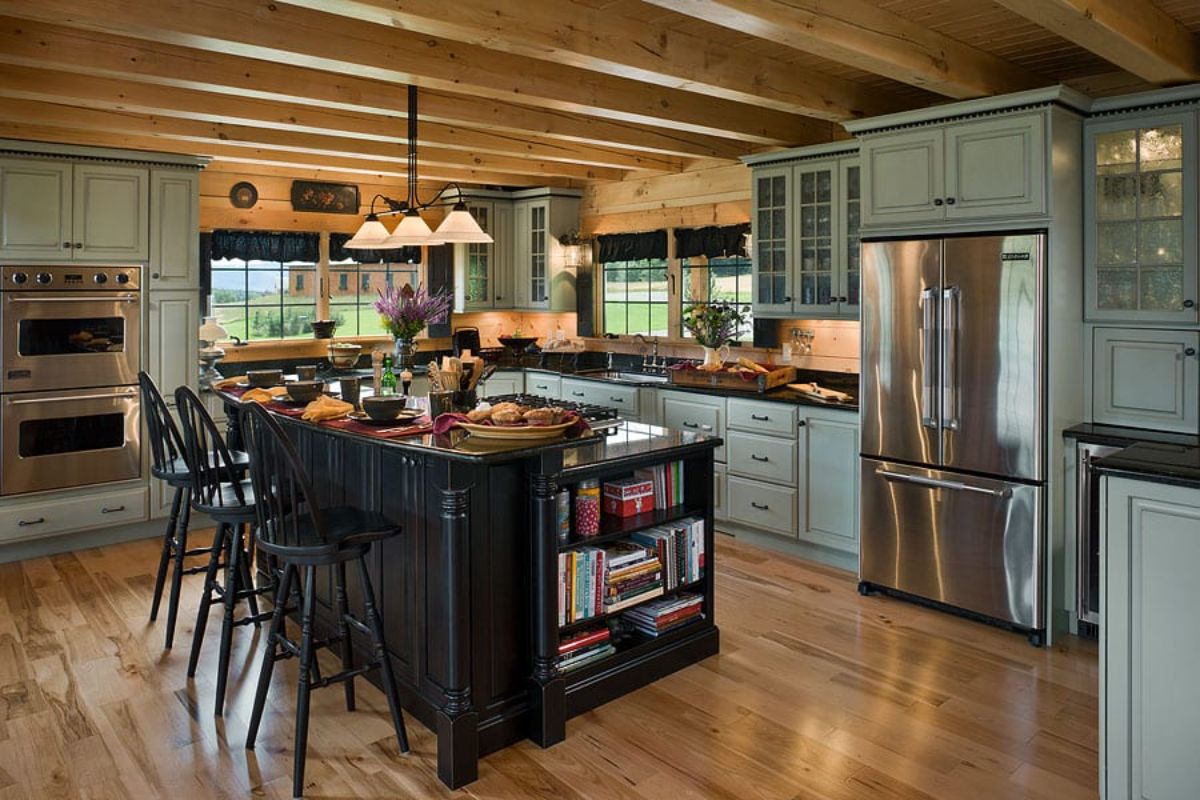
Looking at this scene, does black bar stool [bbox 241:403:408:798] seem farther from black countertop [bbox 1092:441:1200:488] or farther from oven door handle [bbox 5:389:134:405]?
oven door handle [bbox 5:389:134:405]

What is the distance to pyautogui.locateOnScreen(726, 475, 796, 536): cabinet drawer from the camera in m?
5.11

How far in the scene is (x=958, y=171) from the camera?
404cm

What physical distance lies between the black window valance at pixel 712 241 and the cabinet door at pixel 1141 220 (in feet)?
7.97

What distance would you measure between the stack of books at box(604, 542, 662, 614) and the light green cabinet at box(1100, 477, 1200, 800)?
155cm

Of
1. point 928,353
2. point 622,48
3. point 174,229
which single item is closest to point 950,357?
point 928,353

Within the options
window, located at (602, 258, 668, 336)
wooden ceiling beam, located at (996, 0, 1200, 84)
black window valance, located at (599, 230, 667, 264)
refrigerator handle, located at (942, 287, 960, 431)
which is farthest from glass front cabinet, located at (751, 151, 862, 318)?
wooden ceiling beam, located at (996, 0, 1200, 84)

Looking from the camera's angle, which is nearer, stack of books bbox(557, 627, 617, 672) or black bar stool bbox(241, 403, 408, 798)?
black bar stool bbox(241, 403, 408, 798)

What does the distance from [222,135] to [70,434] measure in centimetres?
198

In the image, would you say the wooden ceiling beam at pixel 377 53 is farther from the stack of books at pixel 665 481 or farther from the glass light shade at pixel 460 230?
the stack of books at pixel 665 481

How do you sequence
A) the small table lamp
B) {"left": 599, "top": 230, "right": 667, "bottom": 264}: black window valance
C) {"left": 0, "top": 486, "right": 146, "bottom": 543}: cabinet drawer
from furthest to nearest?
{"left": 599, "top": 230, "right": 667, "bottom": 264}: black window valance, the small table lamp, {"left": 0, "top": 486, "right": 146, "bottom": 543}: cabinet drawer

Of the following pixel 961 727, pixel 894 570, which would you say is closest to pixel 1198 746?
pixel 961 727

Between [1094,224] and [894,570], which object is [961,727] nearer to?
[894,570]

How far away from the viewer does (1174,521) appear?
90.2 inches

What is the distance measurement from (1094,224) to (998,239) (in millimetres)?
490
